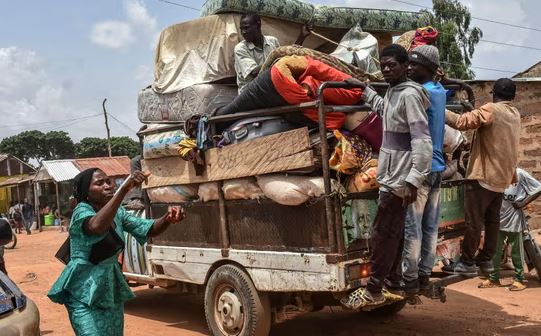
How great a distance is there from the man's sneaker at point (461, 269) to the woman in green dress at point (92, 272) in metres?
2.69

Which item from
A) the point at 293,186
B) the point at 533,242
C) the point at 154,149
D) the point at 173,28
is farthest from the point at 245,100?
the point at 533,242

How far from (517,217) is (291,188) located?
4037mm

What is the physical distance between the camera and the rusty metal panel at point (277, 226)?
13.3 ft

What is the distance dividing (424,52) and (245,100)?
A: 144 cm

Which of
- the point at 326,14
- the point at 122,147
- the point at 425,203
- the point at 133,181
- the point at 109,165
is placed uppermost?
the point at 122,147

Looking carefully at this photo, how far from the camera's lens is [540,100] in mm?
10383

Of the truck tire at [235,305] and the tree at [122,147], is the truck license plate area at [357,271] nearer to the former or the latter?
the truck tire at [235,305]

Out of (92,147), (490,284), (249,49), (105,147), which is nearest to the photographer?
(249,49)

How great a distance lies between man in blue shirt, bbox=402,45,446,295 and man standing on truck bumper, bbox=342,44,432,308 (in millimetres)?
129

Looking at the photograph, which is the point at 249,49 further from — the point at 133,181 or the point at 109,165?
the point at 109,165

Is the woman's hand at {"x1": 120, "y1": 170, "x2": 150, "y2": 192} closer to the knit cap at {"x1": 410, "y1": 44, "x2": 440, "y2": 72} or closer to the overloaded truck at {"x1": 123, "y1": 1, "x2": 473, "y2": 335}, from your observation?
the overloaded truck at {"x1": 123, "y1": 1, "x2": 473, "y2": 335}

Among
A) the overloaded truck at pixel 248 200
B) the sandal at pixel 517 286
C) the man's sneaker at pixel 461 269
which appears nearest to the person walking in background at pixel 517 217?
the sandal at pixel 517 286

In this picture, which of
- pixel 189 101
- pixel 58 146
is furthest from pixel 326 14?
pixel 58 146

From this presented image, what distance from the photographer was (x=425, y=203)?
3.86 m
